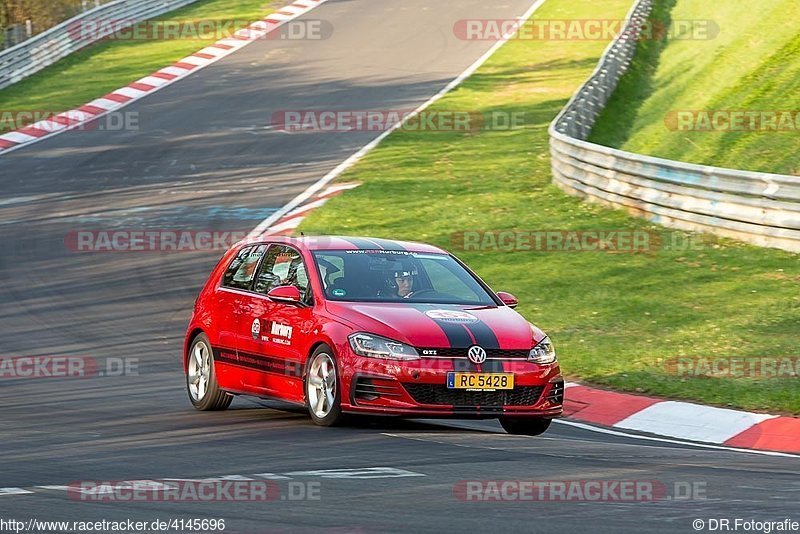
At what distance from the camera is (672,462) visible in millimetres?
9281

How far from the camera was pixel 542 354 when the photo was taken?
11.0 m

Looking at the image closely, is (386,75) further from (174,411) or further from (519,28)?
(174,411)

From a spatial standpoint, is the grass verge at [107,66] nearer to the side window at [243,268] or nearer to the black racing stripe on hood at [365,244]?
the side window at [243,268]

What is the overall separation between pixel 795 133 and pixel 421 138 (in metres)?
9.33

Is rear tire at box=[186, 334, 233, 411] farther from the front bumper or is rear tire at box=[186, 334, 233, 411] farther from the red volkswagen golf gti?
the front bumper

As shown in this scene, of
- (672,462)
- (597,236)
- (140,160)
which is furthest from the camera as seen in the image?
(140,160)

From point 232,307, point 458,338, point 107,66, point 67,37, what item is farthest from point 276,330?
point 67,37

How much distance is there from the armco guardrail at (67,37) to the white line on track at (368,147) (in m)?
10.8

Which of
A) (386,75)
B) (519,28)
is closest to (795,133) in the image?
(386,75)

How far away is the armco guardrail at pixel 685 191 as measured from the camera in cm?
1783

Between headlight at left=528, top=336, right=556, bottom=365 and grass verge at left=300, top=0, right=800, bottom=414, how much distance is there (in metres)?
2.07

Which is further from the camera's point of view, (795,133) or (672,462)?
(795,133)

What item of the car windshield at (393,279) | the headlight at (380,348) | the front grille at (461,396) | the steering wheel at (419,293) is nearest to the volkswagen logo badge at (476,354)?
the front grille at (461,396)

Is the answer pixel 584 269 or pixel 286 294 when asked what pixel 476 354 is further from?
pixel 584 269
